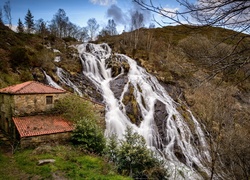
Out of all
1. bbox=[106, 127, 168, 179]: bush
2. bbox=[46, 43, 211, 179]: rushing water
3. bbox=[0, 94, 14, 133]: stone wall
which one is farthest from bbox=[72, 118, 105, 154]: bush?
bbox=[0, 94, 14, 133]: stone wall

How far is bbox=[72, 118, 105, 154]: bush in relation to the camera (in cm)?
1330

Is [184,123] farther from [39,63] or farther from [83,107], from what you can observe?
[39,63]

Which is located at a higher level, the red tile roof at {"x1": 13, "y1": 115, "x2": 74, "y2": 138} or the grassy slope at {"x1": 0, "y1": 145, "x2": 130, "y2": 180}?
the red tile roof at {"x1": 13, "y1": 115, "x2": 74, "y2": 138}

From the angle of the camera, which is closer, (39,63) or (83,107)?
(83,107)

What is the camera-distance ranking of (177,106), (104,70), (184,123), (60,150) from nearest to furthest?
(60,150) → (184,123) → (177,106) → (104,70)

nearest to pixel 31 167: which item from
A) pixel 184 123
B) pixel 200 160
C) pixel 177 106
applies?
pixel 200 160

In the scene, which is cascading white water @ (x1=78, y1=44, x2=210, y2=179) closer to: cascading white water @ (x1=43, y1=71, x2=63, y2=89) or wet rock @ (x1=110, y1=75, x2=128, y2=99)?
wet rock @ (x1=110, y1=75, x2=128, y2=99)

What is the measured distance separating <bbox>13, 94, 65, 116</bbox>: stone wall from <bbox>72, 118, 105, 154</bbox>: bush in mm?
3664

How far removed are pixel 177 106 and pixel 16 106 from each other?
17.2 meters

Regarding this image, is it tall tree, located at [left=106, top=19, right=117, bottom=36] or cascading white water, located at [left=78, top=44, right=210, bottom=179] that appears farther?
tall tree, located at [left=106, top=19, right=117, bottom=36]

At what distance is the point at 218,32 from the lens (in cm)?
451

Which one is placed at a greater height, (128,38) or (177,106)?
(128,38)

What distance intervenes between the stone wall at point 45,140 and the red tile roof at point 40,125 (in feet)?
0.79

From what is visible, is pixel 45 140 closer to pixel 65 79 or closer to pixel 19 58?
pixel 65 79
